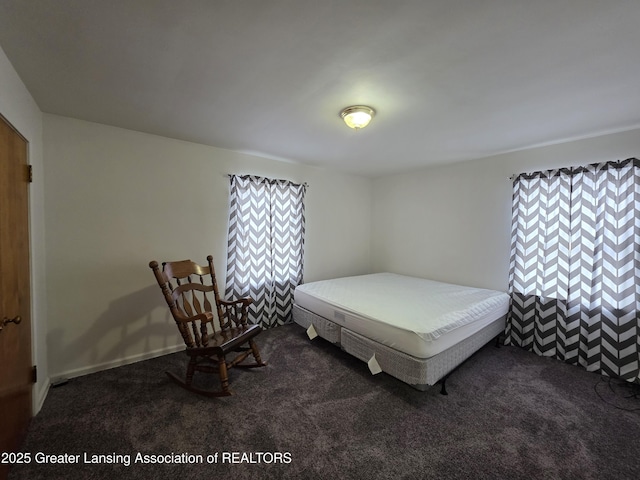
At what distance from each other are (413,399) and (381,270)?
2.71 meters

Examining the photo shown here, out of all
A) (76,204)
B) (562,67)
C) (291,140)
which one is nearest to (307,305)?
(291,140)

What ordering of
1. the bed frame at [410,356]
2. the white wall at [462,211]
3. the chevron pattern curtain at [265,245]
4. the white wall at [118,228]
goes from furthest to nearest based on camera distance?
the chevron pattern curtain at [265,245] → the white wall at [462,211] → the white wall at [118,228] → the bed frame at [410,356]

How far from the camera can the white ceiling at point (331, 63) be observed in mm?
1146

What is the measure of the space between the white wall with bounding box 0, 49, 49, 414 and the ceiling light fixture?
2.12m

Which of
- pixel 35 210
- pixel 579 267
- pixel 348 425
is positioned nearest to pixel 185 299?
pixel 35 210

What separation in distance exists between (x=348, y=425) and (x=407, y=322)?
891 mm

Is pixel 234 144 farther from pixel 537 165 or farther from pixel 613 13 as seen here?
pixel 537 165

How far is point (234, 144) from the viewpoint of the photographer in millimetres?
2914

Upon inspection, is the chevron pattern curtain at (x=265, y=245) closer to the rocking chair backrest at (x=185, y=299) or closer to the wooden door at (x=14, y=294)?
the rocking chair backrest at (x=185, y=299)

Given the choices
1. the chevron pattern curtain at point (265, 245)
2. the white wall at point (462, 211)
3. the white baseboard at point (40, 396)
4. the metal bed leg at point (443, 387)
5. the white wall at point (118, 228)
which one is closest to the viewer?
the white baseboard at point (40, 396)

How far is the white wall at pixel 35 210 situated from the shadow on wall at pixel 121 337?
14cm

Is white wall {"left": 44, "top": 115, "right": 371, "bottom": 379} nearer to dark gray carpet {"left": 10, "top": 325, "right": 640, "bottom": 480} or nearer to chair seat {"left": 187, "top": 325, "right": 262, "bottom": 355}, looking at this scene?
dark gray carpet {"left": 10, "top": 325, "right": 640, "bottom": 480}

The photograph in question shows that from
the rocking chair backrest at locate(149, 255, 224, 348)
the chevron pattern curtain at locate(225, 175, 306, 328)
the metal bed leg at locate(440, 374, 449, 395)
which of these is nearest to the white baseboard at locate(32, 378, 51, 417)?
the rocking chair backrest at locate(149, 255, 224, 348)

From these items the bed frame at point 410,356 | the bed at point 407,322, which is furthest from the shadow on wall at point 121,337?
the bed frame at point 410,356
